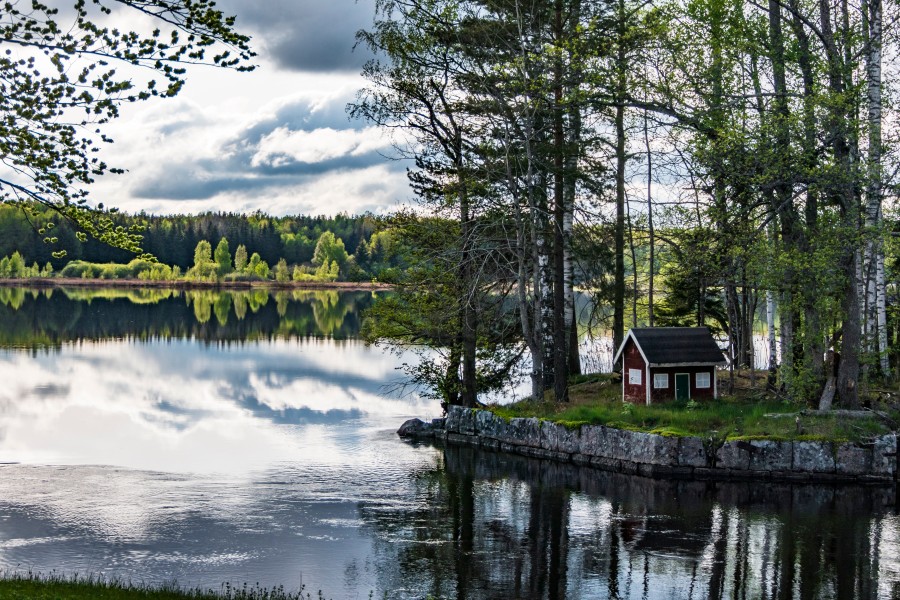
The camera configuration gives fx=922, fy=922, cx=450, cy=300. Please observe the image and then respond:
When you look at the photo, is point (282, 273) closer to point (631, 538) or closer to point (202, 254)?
point (202, 254)

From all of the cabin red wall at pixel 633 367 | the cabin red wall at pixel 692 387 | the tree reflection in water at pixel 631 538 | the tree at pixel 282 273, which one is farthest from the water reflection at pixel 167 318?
the tree reflection in water at pixel 631 538

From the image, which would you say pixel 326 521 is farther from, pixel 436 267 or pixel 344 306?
pixel 344 306

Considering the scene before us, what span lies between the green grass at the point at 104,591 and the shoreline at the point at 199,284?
15010 cm

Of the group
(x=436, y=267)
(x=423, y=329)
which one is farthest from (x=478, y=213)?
(x=423, y=329)

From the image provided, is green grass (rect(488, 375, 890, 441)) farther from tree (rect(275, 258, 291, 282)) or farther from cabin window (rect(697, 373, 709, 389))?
tree (rect(275, 258, 291, 282))

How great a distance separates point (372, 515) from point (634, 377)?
12.1 m

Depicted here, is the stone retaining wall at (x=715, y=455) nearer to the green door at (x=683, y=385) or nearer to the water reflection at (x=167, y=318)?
the green door at (x=683, y=385)

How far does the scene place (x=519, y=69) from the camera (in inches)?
1173

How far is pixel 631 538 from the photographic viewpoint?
64.5ft

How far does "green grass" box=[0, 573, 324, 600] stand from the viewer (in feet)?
43.8

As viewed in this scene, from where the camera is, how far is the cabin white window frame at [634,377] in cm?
3022

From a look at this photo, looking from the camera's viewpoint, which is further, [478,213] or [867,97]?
[478,213]

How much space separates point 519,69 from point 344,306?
307ft

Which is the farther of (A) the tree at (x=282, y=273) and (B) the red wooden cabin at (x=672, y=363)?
(A) the tree at (x=282, y=273)
